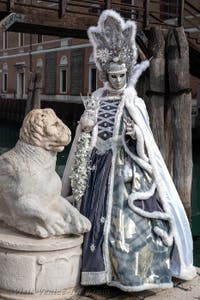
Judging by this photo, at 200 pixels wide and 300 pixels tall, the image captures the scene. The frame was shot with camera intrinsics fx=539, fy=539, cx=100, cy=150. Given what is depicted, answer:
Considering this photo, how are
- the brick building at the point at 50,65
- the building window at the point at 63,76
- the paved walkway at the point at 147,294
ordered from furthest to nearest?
1. the building window at the point at 63,76
2. the brick building at the point at 50,65
3. the paved walkway at the point at 147,294

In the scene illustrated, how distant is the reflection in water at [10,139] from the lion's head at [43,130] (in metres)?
10.1

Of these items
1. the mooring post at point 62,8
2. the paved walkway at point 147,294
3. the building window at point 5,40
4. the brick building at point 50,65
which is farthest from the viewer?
the building window at point 5,40

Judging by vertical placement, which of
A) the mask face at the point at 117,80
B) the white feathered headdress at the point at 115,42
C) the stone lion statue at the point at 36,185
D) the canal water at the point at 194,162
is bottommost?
the canal water at the point at 194,162

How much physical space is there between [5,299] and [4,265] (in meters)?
0.21

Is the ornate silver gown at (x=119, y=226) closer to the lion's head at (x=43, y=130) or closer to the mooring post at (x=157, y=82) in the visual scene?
the lion's head at (x=43, y=130)

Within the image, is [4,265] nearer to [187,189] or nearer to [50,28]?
[187,189]

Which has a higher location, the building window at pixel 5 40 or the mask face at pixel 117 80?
the building window at pixel 5 40

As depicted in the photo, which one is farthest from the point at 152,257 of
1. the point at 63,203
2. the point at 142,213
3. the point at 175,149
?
the point at 175,149

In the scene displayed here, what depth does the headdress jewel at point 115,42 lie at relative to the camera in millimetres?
3828

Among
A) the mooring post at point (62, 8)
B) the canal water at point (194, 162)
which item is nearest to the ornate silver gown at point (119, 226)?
the canal water at point (194, 162)

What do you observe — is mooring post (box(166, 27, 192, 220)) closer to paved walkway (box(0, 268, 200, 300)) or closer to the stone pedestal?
paved walkway (box(0, 268, 200, 300))

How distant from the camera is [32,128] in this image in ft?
10.7

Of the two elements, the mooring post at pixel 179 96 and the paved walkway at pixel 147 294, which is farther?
the mooring post at pixel 179 96

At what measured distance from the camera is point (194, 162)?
49.8 feet
